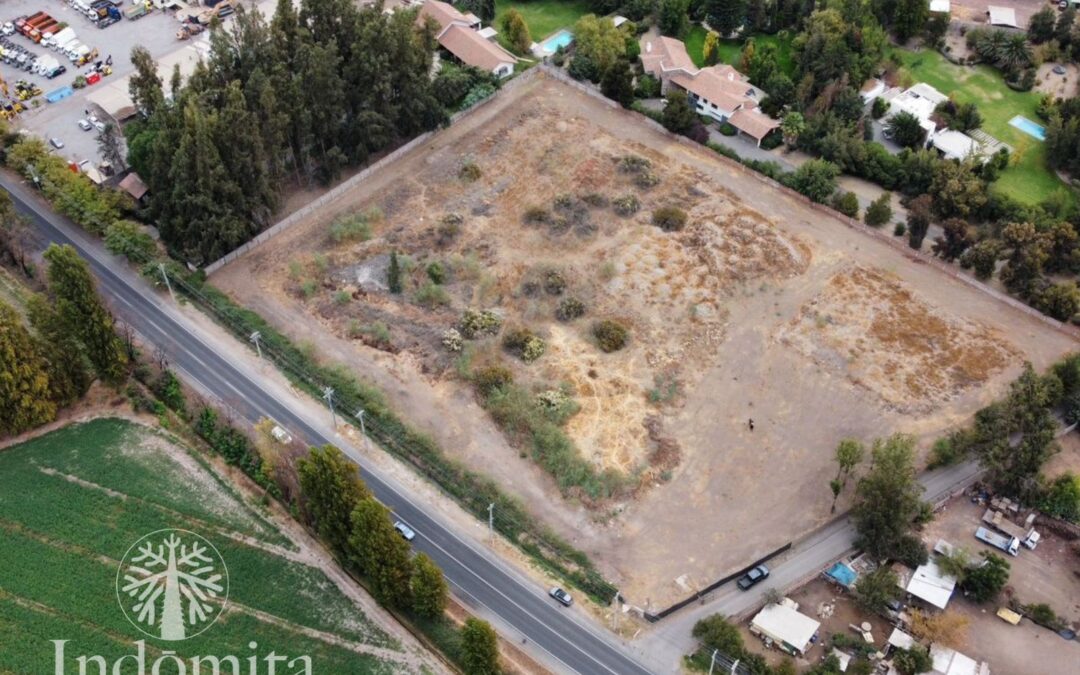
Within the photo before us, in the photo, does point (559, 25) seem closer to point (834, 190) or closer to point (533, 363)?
point (834, 190)

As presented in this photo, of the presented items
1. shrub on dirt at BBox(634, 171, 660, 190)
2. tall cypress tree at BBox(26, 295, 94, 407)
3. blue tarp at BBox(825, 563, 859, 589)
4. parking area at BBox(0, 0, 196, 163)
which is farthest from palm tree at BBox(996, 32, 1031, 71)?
tall cypress tree at BBox(26, 295, 94, 407)

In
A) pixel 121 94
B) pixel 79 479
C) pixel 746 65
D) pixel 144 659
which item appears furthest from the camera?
pixel 746 65

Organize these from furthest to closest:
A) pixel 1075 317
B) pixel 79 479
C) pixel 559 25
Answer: pixel 559 25 → pixel 1075 317 → pixel 79 479

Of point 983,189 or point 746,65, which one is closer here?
point 983,189

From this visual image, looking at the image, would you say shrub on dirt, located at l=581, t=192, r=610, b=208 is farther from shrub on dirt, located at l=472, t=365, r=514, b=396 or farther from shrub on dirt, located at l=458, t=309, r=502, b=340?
shrub on dirt, located at l=472, t=365, r=514, b=396

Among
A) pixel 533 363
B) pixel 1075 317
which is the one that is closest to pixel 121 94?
pixel 533 363

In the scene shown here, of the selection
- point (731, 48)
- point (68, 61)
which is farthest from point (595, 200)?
point (68, 61)
